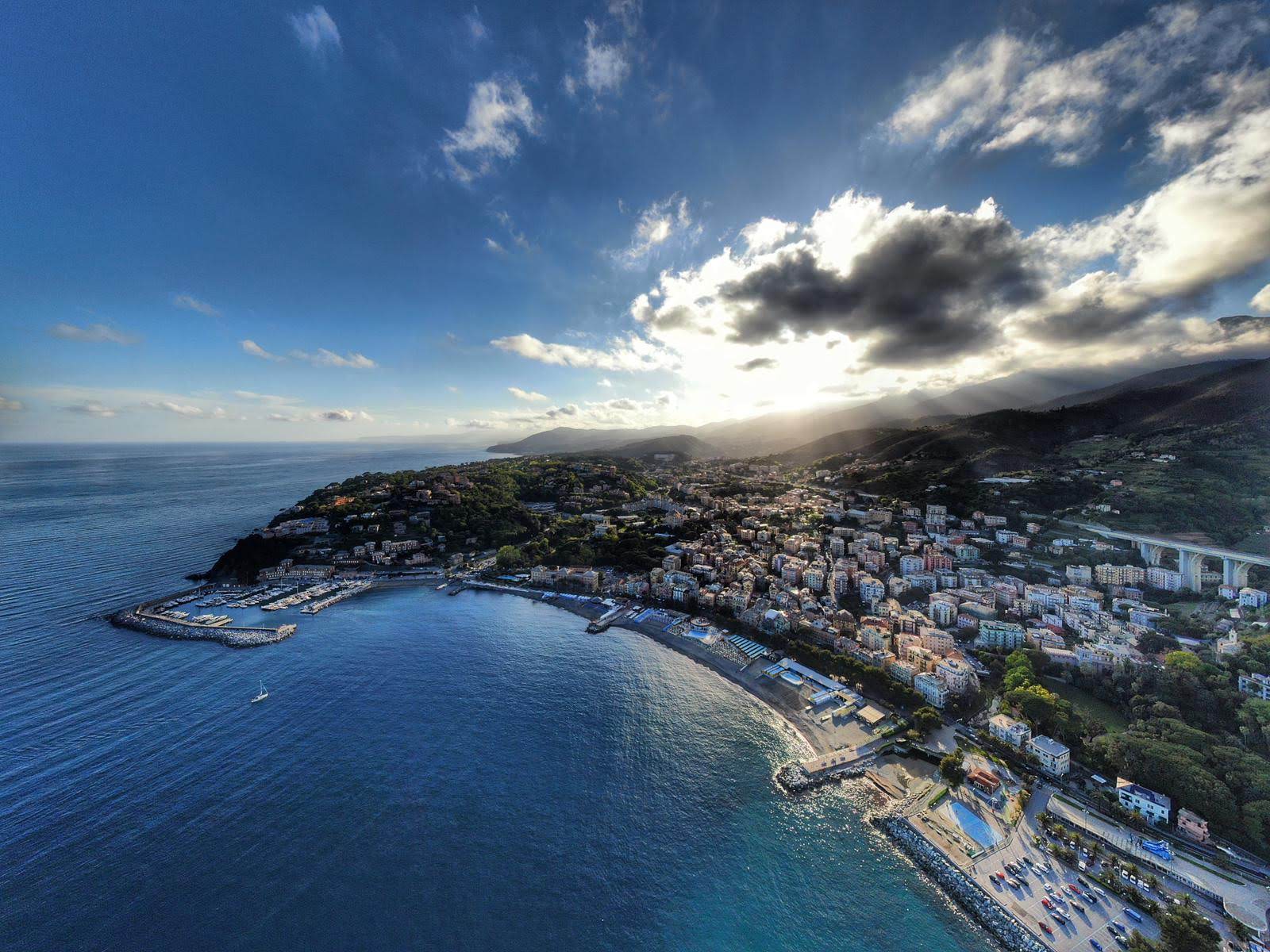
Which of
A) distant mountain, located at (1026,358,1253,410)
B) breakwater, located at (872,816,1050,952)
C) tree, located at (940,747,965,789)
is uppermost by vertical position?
distant mountain, located at (1026,358,1253,410)

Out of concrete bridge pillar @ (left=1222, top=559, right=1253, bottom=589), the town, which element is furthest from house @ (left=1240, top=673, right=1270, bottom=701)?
concrete bridge pillar @ (left=1222, top=559, right=1253, bottom=589)

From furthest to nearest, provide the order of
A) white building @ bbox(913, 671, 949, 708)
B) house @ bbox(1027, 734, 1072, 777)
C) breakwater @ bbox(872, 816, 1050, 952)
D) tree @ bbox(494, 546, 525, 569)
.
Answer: tree @ bbox(494, 546, 525, 569)
white building @ bbox(913, 671, 949, 708)
house @ bbox(1027, 734, 1072, 777)
breakwater @ bbox(872, 816, 1050, 952)

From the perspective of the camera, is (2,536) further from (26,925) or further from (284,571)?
(26,925)

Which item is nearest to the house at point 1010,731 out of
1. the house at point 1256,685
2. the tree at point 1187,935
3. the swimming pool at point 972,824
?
the swimming pool at point 972,824

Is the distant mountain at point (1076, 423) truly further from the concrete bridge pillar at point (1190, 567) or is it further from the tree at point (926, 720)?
the tree at point (926, 720)

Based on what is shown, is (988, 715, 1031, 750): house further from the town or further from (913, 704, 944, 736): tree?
(913, 704, 944, 736): tree

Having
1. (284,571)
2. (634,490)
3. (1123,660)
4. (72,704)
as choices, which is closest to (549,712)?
(72,704)
